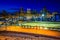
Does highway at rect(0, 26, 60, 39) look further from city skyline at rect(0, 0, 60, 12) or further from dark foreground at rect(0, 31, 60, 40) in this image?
city skyline at rect(0, 0, 60, 12)

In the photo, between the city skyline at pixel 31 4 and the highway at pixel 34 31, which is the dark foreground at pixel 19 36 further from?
the city skyline at pixel 31 4

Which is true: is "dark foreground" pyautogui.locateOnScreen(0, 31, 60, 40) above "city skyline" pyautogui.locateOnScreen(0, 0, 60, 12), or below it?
below

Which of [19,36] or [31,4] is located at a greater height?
[31,4]

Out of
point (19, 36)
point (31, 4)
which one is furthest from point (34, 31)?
point (31, 4)

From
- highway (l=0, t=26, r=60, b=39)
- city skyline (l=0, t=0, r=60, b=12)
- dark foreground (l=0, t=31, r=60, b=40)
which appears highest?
city skyline (l=0, t=0, r=60, b=12)

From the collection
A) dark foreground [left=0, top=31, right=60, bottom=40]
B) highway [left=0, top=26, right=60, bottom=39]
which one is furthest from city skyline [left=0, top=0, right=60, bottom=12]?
dark foreground [left=0, top=31, right=60, bottom=40]

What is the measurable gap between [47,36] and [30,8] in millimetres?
548

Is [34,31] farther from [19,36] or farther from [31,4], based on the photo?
[31,4]

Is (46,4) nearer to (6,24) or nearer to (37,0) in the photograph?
(37,0)

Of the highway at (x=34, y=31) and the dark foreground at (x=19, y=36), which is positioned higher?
the highway at (x=34, y=31)

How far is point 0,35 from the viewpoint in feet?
8.56

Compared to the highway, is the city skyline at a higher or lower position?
higher

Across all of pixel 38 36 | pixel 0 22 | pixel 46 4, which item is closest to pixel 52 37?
pixel 38 36

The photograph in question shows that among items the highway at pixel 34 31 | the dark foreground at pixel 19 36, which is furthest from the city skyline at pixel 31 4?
the dark foreground at pixel 19 36
